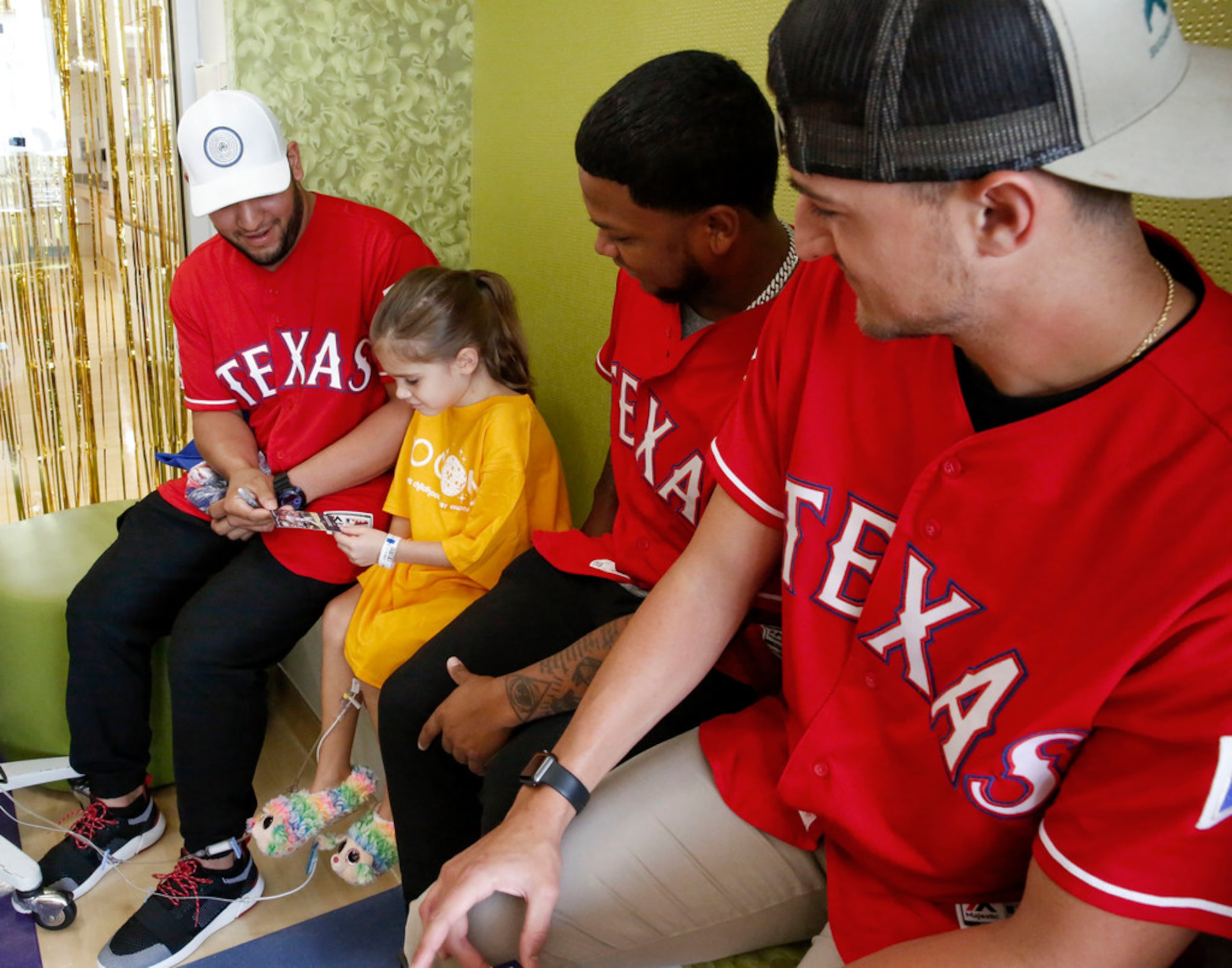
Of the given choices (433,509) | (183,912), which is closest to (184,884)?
(183,912)

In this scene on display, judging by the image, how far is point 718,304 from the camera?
1371mm

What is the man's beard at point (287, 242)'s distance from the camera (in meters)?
1.88

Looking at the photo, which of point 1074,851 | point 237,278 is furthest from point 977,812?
point 237,278

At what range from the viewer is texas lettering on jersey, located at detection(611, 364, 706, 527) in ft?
4.42

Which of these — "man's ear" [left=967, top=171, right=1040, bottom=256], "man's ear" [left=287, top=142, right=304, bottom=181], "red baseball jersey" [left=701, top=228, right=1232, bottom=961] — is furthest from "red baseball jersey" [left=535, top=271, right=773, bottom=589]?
"man's ear" [left=287, top=142, right=304, bottom=181]

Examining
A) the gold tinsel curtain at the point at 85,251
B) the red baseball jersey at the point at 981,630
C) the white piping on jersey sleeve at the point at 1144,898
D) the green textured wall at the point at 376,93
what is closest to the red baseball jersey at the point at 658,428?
the red baseball jersey at the point at 981,630

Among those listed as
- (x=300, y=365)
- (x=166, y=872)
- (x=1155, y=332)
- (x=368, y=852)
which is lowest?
(x=166, y=872)

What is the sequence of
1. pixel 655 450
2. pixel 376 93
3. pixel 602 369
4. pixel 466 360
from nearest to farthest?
pixel 655 450
pixel 602 369
pixel 466 360
pixel 376 93

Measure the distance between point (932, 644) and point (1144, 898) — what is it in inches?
10.0

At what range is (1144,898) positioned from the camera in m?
0.66

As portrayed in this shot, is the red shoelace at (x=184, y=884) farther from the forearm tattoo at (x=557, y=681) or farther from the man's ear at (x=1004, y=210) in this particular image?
the man's ear at (x=1004, y=210)

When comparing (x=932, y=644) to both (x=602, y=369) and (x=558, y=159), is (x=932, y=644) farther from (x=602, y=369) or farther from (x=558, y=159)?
(x=558, y=159)

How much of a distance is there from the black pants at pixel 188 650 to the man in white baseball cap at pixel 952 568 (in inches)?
39.8

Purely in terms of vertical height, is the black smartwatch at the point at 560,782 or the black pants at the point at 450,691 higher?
the black smartwatch at the point at 560,782
